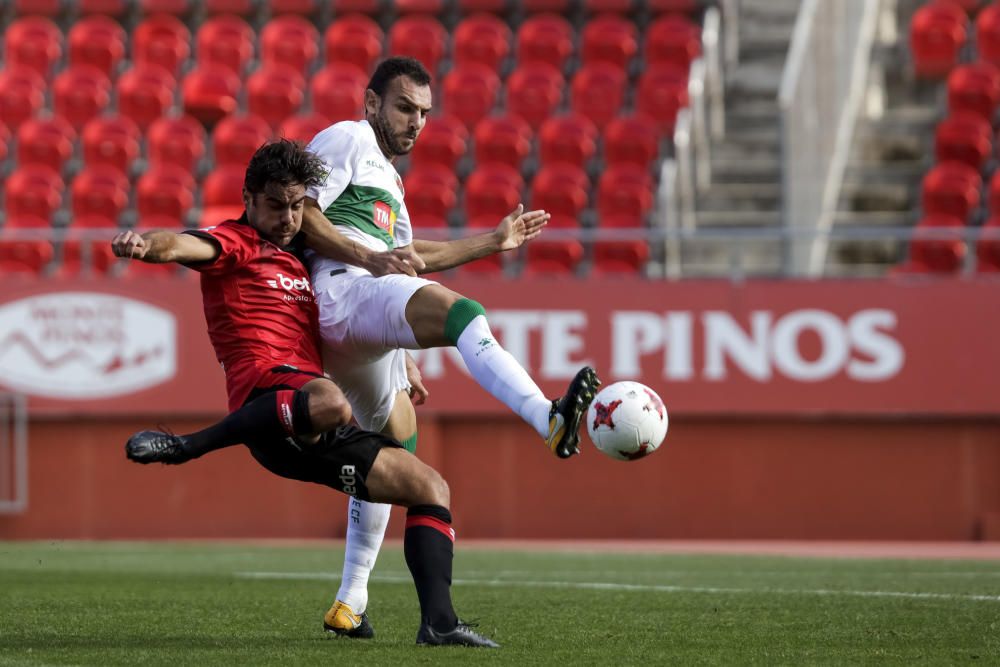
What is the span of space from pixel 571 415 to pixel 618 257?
888 cm

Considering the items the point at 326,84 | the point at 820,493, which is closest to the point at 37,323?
the point at 326,84

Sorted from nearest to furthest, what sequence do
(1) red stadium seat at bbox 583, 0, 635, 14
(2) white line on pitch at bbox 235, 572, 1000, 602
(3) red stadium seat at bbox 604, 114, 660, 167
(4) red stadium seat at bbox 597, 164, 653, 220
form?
(2) white line on pitch at bbox 235, 572, 1000, 602 → (4) red stadium seat at bbox 597, 164, 653, 220 → (3) red stadium seat at bbox 604, 114, 660, 167 → (1) red stadium seat at bbox 583, 0, 635, 14

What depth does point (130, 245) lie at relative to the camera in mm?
5215

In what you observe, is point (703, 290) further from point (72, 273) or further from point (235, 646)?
point (235, 646)

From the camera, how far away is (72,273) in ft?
45.0

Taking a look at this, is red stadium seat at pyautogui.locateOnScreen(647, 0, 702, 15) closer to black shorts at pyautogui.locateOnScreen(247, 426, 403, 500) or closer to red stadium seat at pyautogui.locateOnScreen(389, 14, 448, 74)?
red stadium seat at pyautogui.locateOnScreen(389, 14, 448, 74)

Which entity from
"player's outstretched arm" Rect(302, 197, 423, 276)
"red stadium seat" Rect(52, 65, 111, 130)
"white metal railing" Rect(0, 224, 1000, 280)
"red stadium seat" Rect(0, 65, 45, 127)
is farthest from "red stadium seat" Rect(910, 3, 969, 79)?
"player's outstretched arm" Rect(302, 197, 423, 276)

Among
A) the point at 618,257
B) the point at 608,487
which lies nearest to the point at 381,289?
the point at 608,487

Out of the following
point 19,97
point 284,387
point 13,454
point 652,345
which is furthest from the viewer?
point 19,97

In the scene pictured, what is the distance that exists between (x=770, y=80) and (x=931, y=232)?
5.45m

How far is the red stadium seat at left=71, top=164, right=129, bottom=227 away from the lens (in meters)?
15.7

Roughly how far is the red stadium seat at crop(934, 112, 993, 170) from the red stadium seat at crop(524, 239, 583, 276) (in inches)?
158

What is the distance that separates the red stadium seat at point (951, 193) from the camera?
14805 mm

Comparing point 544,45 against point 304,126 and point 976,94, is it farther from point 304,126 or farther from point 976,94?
point 976,94
